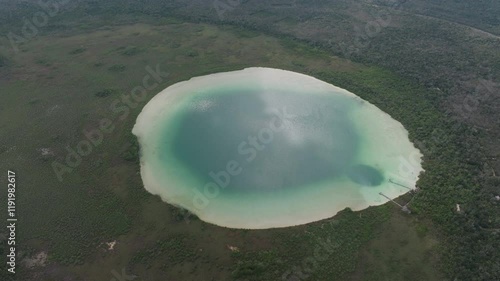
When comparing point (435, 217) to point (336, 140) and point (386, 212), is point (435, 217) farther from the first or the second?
point (336, 140)

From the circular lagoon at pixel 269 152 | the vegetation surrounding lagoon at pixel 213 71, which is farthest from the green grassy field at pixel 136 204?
the circular lagoon at pixel 269 152

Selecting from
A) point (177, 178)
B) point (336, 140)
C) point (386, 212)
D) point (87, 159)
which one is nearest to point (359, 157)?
point (336, 140)

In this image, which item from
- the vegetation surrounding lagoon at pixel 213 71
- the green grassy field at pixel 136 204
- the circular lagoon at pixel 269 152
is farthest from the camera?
the circular lagoon at pixel 269 152

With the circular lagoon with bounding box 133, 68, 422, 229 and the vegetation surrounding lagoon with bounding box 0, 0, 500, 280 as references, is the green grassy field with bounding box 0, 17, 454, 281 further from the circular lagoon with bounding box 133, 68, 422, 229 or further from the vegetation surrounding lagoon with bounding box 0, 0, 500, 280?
the circular lagoon with bounding box 133, 68, 422, 229

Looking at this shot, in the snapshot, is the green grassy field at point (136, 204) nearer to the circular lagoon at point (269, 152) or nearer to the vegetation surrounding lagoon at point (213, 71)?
the vegetation surrounding lagoon at point (213, 71)

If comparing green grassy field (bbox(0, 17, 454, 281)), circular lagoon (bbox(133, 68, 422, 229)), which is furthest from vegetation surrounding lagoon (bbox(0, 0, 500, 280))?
circular lagoon (bbox(133, 68, 422, 229))

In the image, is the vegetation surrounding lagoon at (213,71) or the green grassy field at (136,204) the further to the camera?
the vegetation surrounding lagoon at (213,71)

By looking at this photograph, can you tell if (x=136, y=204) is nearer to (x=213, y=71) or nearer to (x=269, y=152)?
(x=269, y=152)

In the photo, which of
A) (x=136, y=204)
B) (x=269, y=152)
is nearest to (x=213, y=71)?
(x=269, y=152)

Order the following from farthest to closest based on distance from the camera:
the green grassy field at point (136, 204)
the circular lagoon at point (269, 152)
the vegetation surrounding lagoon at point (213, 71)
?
the circular lagoon at point (269, 152)
the vegetation surrounding lagoon at point (213, 71)
the green grassy field at point (136, 204)
